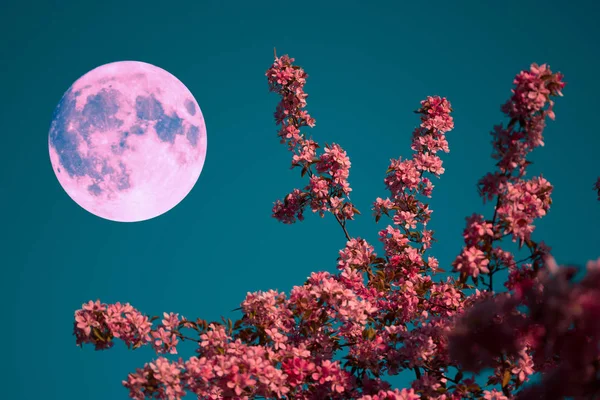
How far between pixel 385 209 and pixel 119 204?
4358mm

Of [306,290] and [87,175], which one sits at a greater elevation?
[87,175]

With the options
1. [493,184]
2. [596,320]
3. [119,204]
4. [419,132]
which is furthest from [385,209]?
[596,320]

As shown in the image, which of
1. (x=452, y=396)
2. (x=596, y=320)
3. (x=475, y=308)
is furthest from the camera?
(x=452, y=396)

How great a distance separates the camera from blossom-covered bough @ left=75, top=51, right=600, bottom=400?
4340 mm

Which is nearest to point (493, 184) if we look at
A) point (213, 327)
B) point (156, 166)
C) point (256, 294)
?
point (256, 294)

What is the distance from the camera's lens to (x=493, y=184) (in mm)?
5918

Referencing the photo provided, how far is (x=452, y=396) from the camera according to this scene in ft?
21.0

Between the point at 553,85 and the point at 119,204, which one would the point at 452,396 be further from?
the point at 119,204

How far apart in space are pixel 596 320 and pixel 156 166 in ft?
24.3

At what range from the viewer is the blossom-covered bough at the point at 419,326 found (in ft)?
14.2

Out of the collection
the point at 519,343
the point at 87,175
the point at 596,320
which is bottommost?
the point at 596,320

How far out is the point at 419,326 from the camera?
282 inches

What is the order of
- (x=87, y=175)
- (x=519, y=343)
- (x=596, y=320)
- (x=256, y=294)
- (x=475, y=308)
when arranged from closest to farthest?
(x=596, y=320), (x=475, y=308), (x=519, y=343), (x=256, y=294), (x=87, y=175)

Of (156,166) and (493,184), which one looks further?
(156,166)
